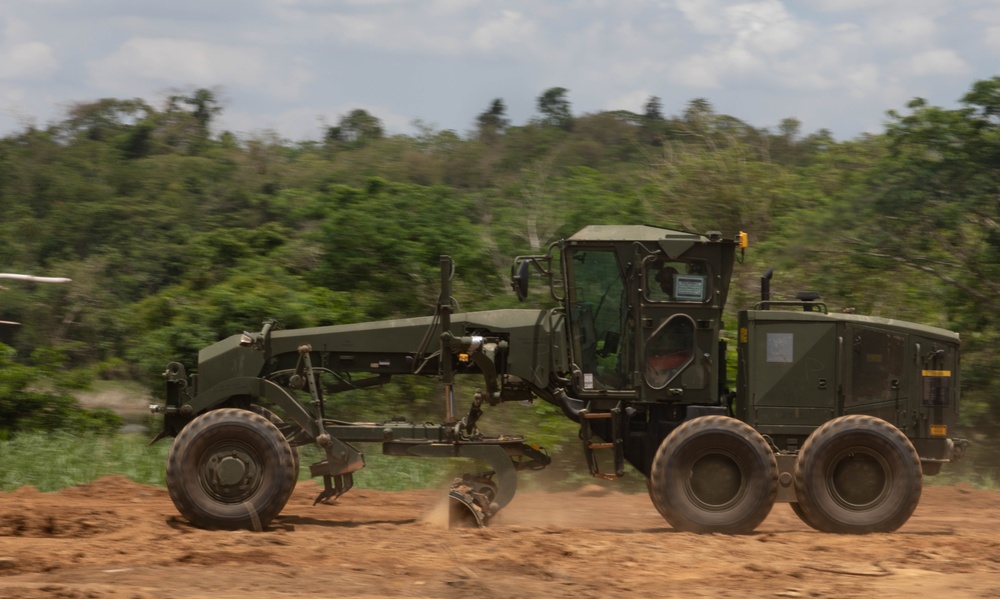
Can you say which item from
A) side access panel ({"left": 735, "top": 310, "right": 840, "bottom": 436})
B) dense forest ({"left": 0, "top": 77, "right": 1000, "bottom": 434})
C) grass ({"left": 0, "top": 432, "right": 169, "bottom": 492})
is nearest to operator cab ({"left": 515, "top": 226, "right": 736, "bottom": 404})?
side access panel ({"left": 735, "top": 310, "right": 840, "bottom": 436})

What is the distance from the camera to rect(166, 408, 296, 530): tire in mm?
8844

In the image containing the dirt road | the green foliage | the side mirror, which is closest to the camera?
the dirt road

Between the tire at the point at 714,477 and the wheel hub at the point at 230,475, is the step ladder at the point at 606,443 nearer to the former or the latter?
the tire at the point at 714,477

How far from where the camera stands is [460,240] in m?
17.4

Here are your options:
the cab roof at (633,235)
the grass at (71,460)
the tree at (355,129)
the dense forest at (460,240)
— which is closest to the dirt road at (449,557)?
the grass at (71,460)

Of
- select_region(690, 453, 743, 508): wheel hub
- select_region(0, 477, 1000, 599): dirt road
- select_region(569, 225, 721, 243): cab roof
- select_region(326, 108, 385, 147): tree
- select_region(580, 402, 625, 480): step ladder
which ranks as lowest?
select_region(0, 477, 1000, 599): dirt road

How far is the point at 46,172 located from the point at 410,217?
2214 cm

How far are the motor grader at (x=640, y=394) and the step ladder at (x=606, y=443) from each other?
21 mm

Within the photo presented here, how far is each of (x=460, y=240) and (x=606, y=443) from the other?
817cm

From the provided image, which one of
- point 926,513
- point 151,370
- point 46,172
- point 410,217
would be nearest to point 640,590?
point 926,513

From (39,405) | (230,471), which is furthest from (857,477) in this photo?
(39,405)

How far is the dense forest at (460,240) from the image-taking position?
14945mm

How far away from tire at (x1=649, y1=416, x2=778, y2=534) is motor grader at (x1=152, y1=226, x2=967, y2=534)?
2cm

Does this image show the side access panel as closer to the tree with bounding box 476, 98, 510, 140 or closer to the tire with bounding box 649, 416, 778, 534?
the tire with bounding box 649, 416, 778, 534
